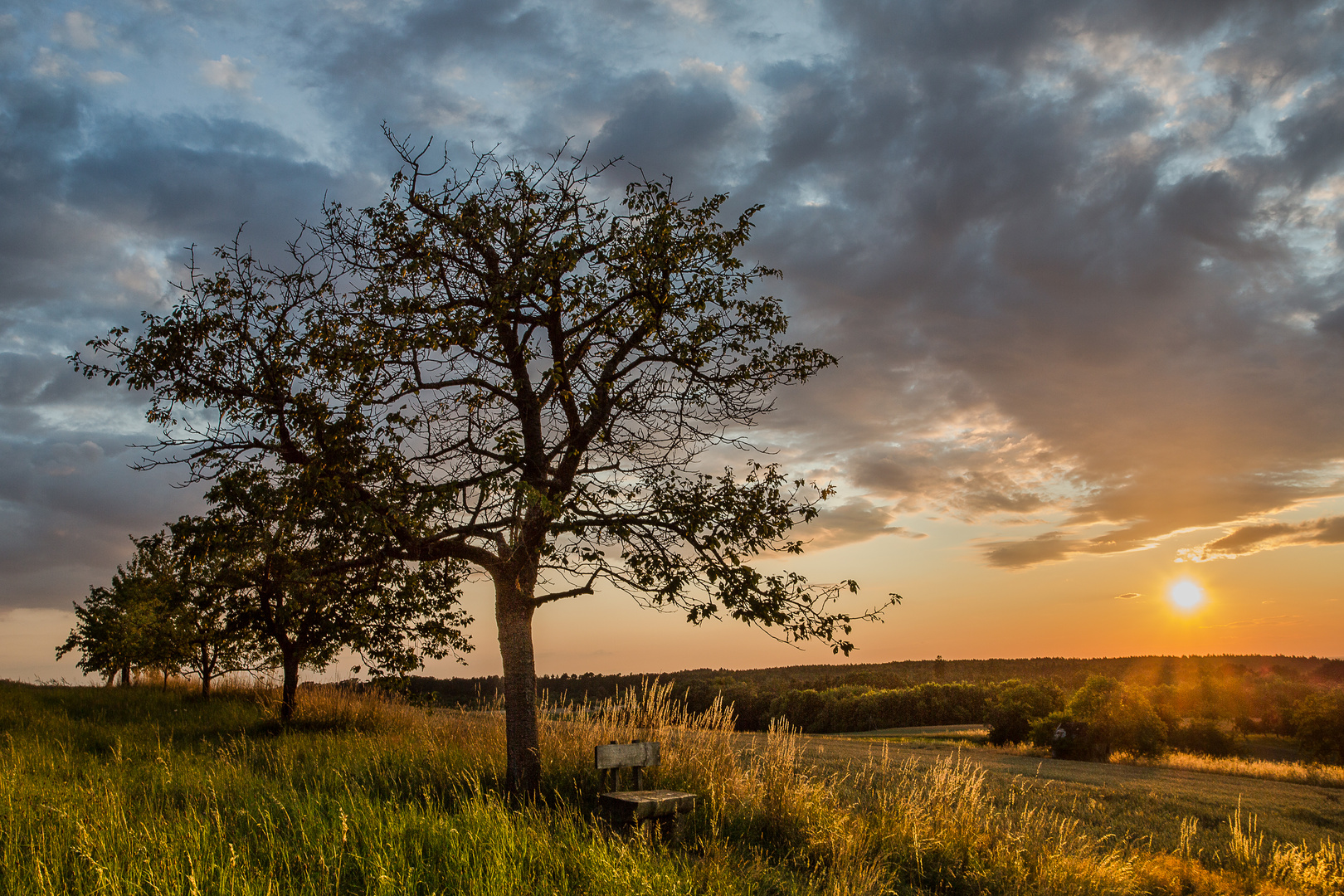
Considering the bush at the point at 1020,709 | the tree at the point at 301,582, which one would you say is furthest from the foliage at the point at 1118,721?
the tree at the point at 301,582

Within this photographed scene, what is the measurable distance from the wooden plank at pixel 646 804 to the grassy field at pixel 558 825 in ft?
0.71

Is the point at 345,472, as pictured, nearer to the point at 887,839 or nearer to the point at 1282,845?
the point at 887,839

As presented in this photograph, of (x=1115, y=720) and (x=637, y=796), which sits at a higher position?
(x=637, y=796)

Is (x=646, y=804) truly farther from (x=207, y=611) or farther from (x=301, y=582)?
(x=207, y=611)

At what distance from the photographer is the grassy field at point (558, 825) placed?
15.8 feet

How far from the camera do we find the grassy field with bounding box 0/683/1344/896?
15.8 feet

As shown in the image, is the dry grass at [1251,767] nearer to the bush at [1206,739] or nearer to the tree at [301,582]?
the bush at [1206,739]

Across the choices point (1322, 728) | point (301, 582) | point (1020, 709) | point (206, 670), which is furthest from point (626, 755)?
point (1322, 728)

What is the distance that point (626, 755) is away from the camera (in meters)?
7.23

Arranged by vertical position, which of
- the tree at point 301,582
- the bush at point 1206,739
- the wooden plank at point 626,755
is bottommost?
the bush at point 1206,739

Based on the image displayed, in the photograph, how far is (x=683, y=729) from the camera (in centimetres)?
938

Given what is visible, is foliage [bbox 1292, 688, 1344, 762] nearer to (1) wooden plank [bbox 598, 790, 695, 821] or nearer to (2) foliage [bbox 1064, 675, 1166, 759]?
(2) foliage [bbox 1064, 675, 1166, 759]

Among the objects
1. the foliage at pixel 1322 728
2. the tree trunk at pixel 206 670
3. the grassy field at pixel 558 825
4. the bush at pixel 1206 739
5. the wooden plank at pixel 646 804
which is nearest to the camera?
the grassy field at pixel 558 825

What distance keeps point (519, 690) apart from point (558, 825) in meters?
2.16
